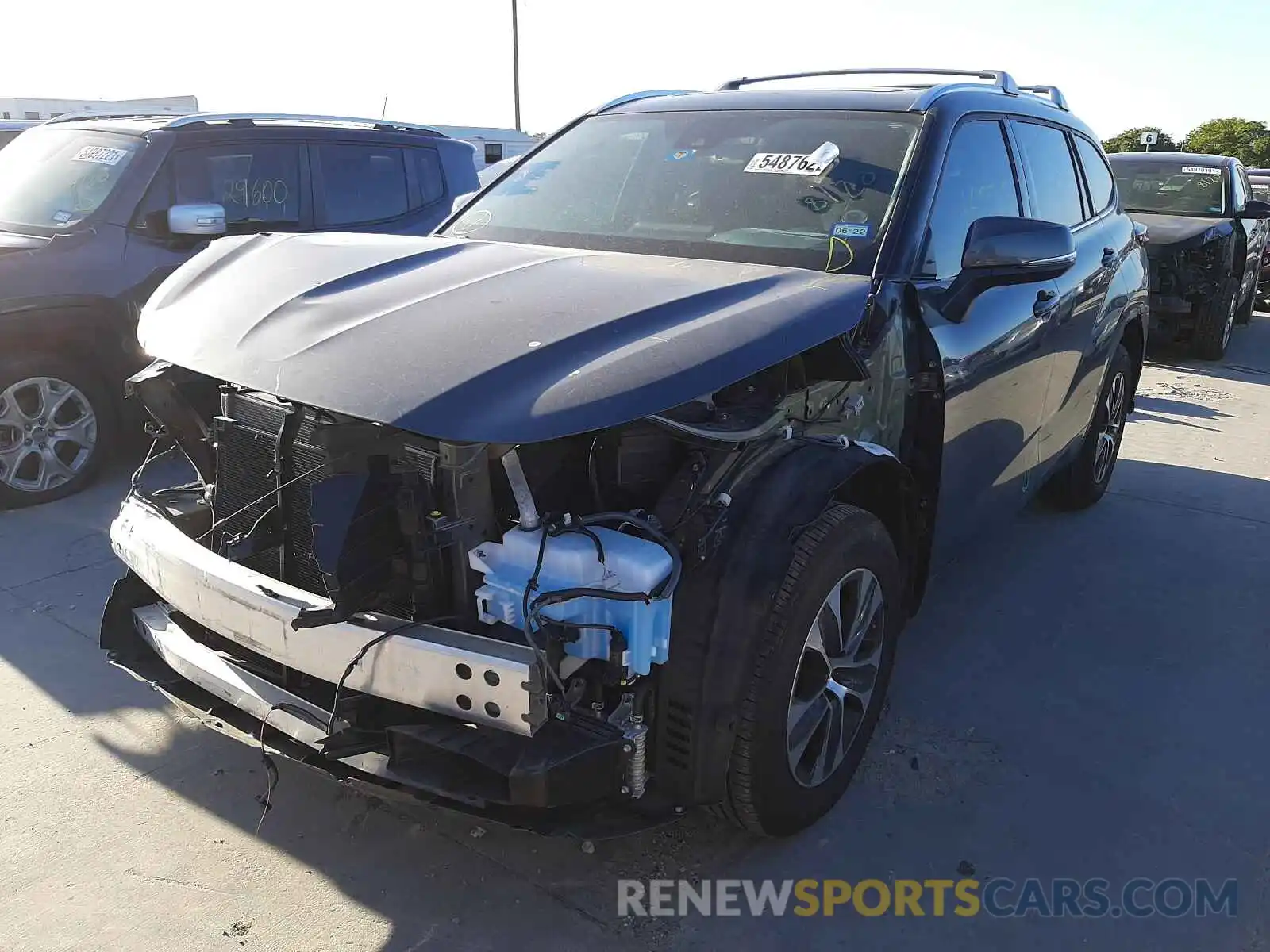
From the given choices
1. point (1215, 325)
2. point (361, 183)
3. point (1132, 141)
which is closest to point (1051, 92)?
point (361, 183)

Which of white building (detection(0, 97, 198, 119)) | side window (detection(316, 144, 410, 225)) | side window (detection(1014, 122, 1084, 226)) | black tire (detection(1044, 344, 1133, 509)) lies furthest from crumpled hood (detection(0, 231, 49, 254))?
white building (detection(0, 97, 198, 119))

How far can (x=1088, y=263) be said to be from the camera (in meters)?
4.36

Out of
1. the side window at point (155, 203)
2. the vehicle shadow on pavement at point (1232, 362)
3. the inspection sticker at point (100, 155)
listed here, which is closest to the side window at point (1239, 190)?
the vehicle shadow on pavement at point (1232, 362)

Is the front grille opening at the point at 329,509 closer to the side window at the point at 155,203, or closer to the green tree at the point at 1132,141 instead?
the side window at the point at 155,203

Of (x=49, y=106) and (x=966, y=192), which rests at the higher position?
(x=966, y=192)

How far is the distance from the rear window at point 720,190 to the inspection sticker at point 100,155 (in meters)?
2.76

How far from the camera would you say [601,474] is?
2.54 meters

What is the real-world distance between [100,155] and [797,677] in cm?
501

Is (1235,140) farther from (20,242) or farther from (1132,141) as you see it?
(20,242)

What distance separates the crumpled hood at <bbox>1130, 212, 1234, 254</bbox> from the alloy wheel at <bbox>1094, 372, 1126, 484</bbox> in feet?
15.8

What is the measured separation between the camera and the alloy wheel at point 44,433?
4992 mm

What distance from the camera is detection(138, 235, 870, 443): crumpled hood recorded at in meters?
2.06

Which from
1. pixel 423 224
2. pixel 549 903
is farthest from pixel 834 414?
pixel 423 224

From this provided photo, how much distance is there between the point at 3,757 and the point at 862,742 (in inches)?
100
